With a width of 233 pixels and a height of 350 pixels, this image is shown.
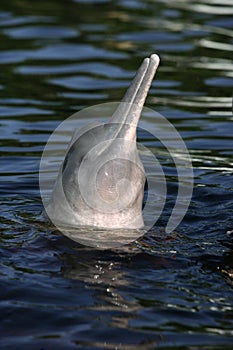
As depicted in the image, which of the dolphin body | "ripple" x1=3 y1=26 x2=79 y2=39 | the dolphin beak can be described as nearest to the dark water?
"ripple" x1=3 y1=26 x2=79 y2=39

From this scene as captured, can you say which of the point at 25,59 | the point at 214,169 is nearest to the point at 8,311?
the point at 214,169

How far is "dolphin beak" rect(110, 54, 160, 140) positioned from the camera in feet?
18.7

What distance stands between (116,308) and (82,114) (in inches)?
193

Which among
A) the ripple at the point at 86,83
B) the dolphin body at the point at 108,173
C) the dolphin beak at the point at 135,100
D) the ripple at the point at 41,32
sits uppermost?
the dolphin beak at the point at 135,100

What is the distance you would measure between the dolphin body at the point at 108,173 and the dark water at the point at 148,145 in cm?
20

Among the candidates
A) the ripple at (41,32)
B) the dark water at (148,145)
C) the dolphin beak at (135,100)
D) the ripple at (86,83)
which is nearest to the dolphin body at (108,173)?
the dolphin beak at (135,100)

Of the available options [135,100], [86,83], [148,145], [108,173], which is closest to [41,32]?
[86,83]

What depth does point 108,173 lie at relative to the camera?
5.69 meters

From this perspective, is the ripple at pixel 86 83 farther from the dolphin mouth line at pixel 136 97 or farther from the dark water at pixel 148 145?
the dolphin mouth line at pixel 136 97

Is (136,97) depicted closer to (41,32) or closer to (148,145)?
(148,145)

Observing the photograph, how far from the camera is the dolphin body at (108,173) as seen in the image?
224 inches

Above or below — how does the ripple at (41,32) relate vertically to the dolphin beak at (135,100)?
below

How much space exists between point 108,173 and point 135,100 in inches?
18.9

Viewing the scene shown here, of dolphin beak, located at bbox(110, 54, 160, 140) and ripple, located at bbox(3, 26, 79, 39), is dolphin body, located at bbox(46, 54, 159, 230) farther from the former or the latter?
ripple, located at bbox(3, 26, 79, 39)
